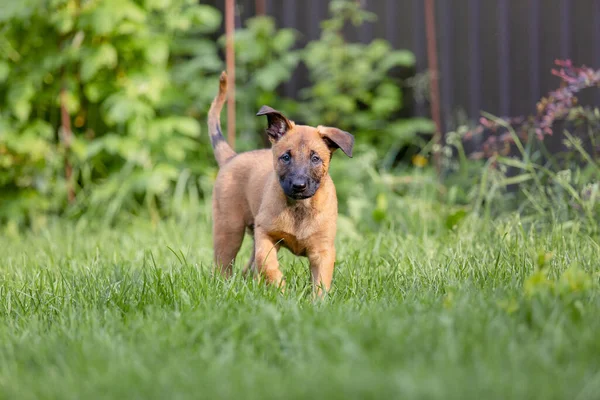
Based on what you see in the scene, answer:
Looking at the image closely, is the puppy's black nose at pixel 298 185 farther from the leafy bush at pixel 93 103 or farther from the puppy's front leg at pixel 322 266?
the leafy bush at pixel 93 103

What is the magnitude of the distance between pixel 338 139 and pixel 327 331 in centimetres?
135

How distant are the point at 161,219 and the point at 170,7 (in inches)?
74.7

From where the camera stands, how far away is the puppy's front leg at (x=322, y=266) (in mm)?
3514

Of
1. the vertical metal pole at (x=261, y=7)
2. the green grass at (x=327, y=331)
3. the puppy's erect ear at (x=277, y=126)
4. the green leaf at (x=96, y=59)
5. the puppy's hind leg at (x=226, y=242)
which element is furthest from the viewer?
the vertical metal pole at (x=261, y=7)

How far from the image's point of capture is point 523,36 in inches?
261

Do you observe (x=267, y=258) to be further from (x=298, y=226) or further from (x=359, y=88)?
(x=359, y=88)

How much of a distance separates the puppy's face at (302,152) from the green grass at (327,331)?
0.49 meters

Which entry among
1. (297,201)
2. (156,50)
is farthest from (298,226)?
(156,50)

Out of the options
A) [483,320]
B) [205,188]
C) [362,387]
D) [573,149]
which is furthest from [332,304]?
[205,188]

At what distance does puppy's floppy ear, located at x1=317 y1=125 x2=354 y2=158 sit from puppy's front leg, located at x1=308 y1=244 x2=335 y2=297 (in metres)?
0.48

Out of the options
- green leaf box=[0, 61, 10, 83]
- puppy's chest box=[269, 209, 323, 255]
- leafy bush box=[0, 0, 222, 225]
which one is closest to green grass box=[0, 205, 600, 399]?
puppy's chest box=[269, 209, 323, 255]

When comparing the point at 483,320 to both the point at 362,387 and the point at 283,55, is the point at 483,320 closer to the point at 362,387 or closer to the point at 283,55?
the point at 362,387

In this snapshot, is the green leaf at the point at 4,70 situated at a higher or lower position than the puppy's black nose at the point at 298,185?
higher

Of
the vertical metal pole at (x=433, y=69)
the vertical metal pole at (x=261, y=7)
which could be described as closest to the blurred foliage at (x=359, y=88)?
the vertical metal pole at (x=433, y=69)
